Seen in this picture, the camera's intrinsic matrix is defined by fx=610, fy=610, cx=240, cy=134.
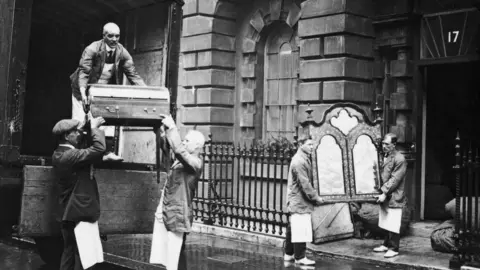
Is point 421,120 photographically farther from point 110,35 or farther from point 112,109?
point 112,109

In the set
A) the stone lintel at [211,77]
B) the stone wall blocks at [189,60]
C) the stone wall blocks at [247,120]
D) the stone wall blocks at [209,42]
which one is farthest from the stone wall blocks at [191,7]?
the stone wall blocks at [247,120]

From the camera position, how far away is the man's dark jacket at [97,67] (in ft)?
24.2

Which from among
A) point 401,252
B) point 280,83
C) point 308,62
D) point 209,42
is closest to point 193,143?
point 401,252

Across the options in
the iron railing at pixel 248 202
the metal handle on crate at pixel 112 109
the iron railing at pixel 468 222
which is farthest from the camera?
the iron railing at pixel 248 202

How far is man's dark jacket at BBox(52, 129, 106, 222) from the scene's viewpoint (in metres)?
6.43

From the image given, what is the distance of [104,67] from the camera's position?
757 cm

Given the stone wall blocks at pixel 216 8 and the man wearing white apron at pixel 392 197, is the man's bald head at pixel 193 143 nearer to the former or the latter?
the man wearing white apron at pixel 392 197

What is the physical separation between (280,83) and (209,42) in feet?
7.10

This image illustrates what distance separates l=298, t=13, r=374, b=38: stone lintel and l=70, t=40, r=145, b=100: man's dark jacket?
585 cm

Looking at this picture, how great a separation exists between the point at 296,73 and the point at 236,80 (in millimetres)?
2010

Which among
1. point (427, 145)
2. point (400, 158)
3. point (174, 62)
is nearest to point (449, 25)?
point (427, 145)

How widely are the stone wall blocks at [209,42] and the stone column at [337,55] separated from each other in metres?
3.18

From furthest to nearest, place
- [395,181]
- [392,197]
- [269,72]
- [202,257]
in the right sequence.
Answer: [269,72]
[202,257]
[392,197]
[395,181]

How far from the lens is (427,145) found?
12070mm
